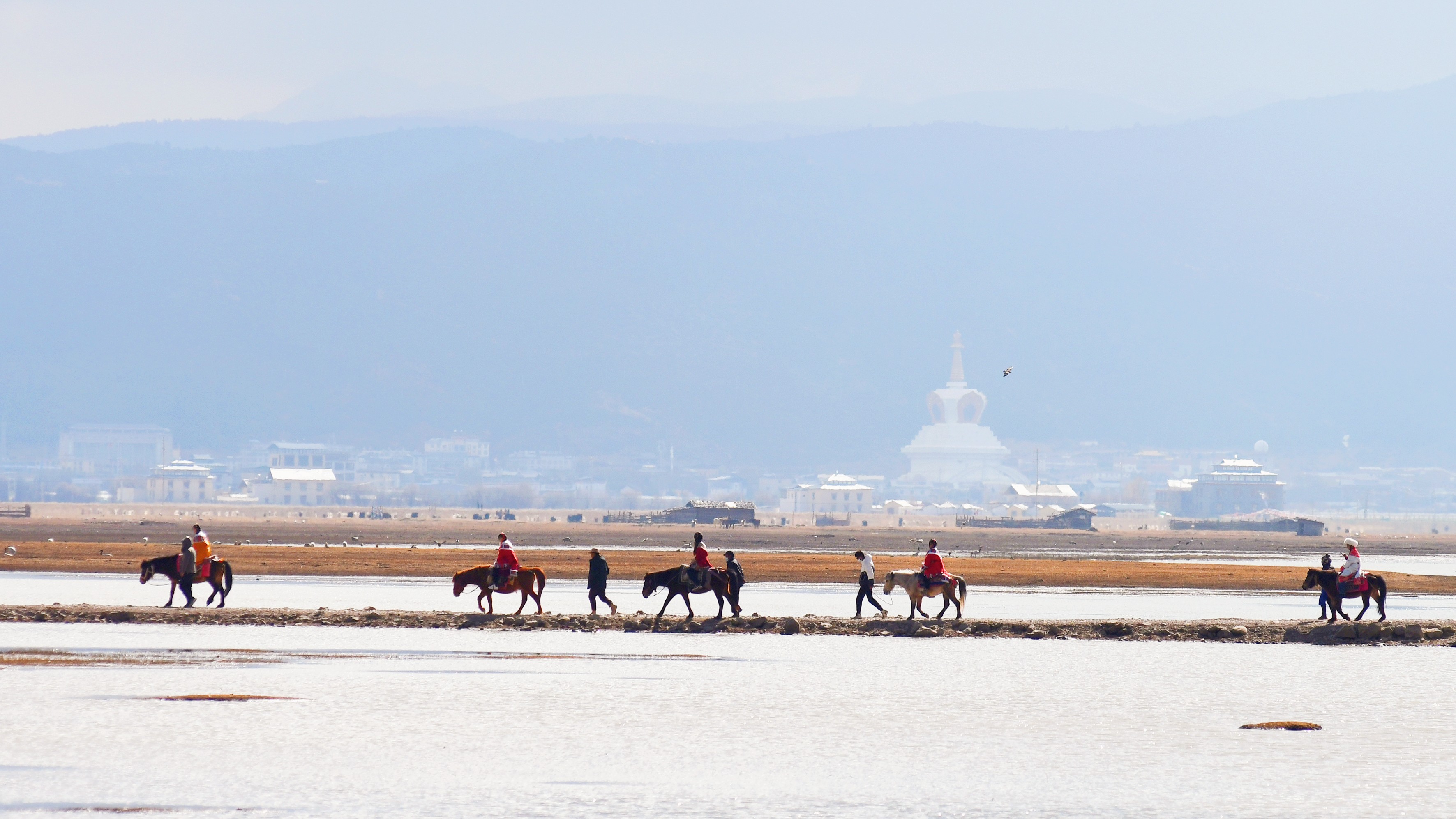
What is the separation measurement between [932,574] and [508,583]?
27.2 feet

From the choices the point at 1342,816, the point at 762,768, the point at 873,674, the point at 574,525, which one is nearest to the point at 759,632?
the point at 873,674

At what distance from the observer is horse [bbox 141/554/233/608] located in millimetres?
38219

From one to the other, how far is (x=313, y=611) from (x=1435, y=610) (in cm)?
2711

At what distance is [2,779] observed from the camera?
58.6 feet

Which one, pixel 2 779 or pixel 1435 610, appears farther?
pixel 1435 610

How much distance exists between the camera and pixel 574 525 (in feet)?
474

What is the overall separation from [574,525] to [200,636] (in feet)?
369

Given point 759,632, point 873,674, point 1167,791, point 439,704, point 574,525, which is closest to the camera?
point 1167,791

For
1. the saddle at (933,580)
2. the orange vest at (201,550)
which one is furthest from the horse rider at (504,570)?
the saddle at (933,580)

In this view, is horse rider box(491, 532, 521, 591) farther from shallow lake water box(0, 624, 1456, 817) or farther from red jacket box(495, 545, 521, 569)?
shallow lake water box(0, 624, 1456, 817)

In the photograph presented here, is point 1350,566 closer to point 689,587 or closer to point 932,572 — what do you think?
point 932,572

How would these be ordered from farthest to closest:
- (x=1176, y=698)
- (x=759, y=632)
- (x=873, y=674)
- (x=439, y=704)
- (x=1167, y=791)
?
1. (x=759, y=632)
2. (x=873, y=674)
3. (x=1176, y=698)
4. (x=439, y=704)
5. (x=1167, y=791)

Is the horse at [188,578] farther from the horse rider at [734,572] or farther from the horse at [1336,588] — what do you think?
the horse at [1336,588]

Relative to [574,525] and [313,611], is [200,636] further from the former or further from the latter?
[574,525]
